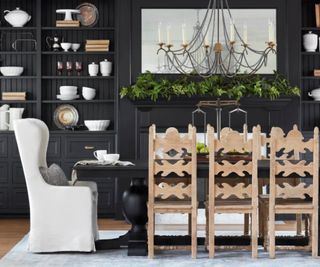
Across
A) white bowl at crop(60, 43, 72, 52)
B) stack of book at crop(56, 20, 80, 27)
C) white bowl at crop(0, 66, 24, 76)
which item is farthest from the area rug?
stack of book at crop(56, 20, 80, 27)

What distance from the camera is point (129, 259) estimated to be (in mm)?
6191

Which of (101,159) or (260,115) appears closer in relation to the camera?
(101,159)

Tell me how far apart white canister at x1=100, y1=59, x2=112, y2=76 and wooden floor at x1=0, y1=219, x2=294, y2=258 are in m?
1.69

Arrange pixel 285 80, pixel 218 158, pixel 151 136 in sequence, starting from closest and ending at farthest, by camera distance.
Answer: pixel 151 136 → pixel 218 158 → pixel 285 80

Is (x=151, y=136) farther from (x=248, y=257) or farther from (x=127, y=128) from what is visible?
(x=127, y=128)

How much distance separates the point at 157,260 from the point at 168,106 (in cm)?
307

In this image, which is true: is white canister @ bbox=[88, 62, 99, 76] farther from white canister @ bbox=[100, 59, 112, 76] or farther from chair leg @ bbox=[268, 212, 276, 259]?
chair leg @ bbox=[268, 212, 276, 259]

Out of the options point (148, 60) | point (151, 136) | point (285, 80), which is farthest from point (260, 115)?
point (151, 136)

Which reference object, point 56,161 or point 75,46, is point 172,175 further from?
point 75,46

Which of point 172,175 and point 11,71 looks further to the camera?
point 11,71

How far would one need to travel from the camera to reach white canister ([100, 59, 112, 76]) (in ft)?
29.9

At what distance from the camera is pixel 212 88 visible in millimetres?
8797

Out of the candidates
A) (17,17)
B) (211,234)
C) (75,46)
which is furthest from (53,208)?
(17,17)

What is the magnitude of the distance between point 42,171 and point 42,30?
10.6ft
